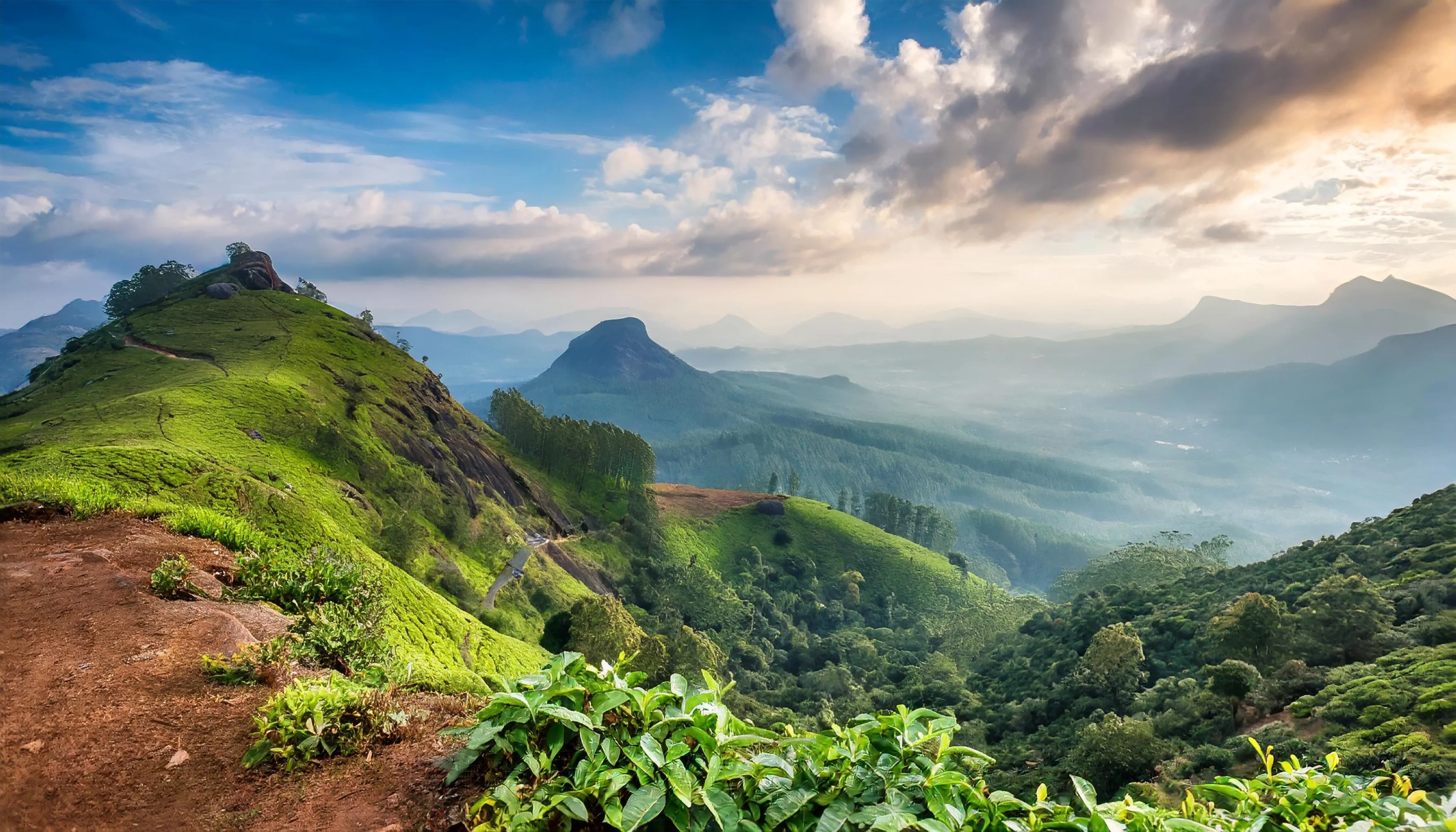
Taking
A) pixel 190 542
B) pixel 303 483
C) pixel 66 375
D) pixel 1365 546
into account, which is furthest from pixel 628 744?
pixel 66 375

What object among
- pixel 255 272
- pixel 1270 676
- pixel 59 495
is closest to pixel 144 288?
pixel 255 272

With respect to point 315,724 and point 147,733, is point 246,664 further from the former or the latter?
point 315,724

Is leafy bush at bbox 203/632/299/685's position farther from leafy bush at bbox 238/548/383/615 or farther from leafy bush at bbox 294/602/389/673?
leafy bush at bbox 238/548/383/615

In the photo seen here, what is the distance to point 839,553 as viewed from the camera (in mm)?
89375

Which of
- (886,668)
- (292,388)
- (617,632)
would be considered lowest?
(886,668)

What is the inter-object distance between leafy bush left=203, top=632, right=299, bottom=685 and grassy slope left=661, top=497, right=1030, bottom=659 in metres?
72.5

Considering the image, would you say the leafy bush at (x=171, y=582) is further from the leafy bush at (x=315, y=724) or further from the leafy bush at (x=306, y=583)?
the leafy bush at (x=315, y=724)

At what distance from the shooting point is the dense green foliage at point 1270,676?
17000mm

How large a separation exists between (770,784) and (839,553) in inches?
3546

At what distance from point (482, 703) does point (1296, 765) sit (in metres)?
6.74

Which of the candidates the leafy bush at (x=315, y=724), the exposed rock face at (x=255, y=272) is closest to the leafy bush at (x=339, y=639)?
the leafy bush at (x=315, y=724)

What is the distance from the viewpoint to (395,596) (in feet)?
80.0

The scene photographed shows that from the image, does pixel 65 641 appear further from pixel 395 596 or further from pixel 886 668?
pixel 886 668

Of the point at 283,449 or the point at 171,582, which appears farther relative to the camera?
the point at 283,449
